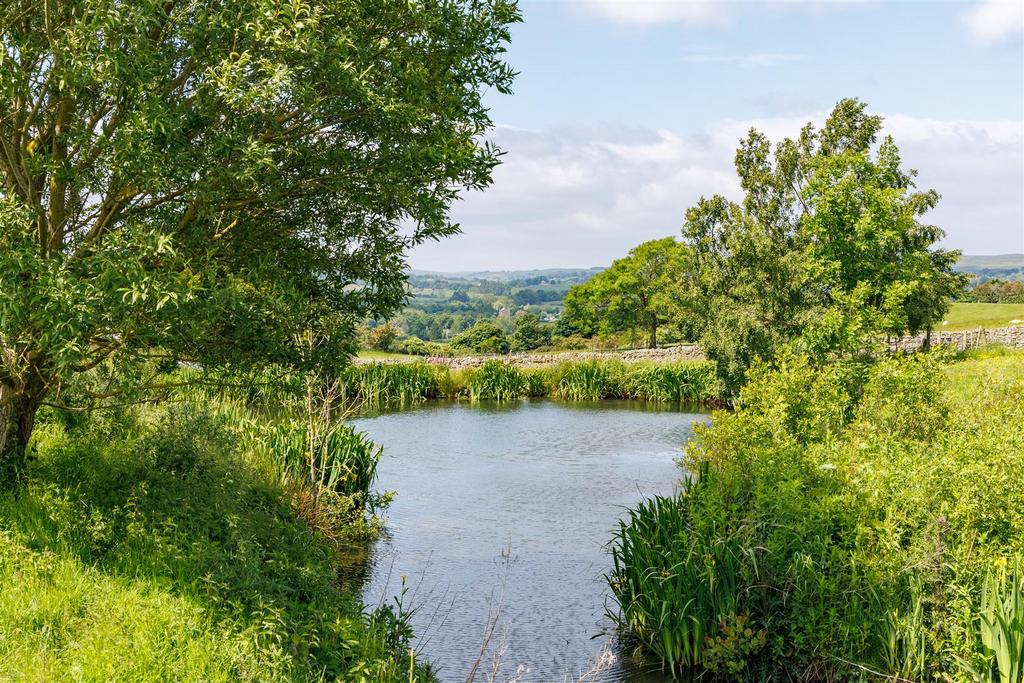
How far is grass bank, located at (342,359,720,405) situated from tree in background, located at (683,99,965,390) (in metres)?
5.07

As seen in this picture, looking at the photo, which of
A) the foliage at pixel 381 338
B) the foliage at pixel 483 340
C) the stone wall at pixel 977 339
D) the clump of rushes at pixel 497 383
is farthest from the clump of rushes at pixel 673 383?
the foliage at pixel 483 340

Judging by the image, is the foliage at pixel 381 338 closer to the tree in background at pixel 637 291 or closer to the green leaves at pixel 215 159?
the tree in background at pixel 637 291

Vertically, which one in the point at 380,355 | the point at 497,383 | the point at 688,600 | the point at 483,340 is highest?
the point at 483,340

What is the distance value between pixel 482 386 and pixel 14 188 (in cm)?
2871

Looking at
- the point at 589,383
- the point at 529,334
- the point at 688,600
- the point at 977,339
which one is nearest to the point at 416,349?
the point at 589,383

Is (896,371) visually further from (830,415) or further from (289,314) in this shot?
(289,314)

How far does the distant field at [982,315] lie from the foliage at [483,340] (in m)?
32.0

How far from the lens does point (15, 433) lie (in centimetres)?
964

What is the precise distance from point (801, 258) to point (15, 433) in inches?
969

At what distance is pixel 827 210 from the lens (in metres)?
27.3

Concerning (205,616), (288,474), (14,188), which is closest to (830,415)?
(288,474)

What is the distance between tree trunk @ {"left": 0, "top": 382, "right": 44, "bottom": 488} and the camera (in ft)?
31.0

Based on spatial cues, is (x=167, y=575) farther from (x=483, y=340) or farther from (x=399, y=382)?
(x=483, y=340)

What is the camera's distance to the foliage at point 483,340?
70.7 metres
